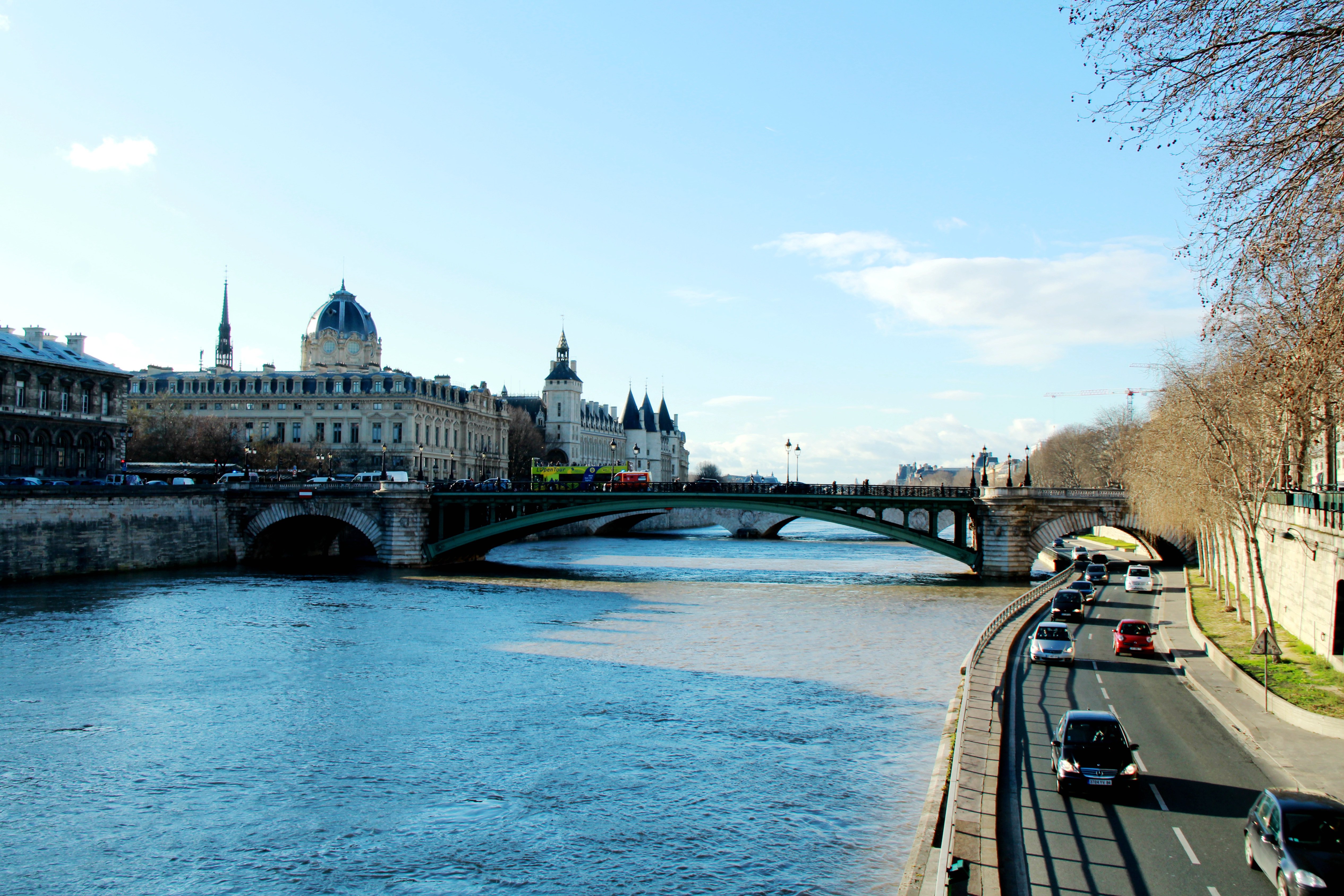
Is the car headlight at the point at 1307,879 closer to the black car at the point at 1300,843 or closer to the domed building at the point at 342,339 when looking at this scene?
the black car at the point at 1300,843

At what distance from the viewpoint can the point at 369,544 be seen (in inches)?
3639

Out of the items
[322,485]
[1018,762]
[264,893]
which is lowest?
[264,893]

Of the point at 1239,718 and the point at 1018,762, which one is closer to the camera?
the point at 1018,762

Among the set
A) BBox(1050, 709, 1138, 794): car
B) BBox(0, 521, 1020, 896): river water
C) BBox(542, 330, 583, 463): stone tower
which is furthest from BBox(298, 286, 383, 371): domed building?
BBox(1050, 709, 1138, 794): car

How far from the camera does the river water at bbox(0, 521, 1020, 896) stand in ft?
59.6

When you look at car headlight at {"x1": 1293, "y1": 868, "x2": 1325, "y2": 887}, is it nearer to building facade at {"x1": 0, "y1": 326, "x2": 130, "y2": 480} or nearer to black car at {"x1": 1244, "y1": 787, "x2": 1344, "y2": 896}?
black car at {"x1": 1244, "y1": 787, "x2": 1344, "y2": 896}

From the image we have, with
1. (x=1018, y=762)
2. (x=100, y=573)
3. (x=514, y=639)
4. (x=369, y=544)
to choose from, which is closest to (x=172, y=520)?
(x=100, y=573)

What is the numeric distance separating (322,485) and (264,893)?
200 ft

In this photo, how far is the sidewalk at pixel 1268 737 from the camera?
64.6ft

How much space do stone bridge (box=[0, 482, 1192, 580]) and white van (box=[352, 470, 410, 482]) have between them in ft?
20.7

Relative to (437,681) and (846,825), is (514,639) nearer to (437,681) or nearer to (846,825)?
(437,681)

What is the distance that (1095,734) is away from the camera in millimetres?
18766

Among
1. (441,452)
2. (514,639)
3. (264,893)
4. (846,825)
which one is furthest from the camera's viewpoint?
(441,452)

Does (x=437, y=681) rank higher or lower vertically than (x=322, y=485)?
lower
